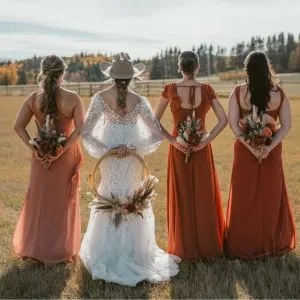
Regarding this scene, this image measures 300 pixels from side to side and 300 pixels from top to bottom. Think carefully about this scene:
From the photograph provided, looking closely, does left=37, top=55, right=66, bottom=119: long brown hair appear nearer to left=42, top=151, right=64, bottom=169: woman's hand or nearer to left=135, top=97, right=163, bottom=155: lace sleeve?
left=42, top=151, right=64, bottom=169: woman's hand

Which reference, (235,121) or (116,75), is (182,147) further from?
(116,75)

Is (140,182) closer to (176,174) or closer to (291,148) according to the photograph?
(176,174)

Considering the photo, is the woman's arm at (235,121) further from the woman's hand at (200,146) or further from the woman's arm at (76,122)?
the woman's arm at (76,122)

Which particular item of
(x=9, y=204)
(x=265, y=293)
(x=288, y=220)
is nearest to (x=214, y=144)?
→ (x=9, y=204)

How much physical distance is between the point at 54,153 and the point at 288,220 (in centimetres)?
315

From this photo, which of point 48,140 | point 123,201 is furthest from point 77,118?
point 123,201

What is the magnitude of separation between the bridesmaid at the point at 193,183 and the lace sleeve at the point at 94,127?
838 mm

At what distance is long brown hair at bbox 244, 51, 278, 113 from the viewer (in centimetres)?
698

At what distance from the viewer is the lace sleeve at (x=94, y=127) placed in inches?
267

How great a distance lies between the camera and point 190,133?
23.0 feet

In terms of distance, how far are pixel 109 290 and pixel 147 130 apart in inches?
76.5

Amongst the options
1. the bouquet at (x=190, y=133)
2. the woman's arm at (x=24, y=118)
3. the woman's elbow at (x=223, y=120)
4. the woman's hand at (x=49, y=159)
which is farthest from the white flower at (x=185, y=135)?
the woman's arm at (x=24, y=118)

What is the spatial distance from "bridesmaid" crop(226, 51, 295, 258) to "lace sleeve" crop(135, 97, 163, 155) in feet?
3.26

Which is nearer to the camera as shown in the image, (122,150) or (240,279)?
(240,279)
